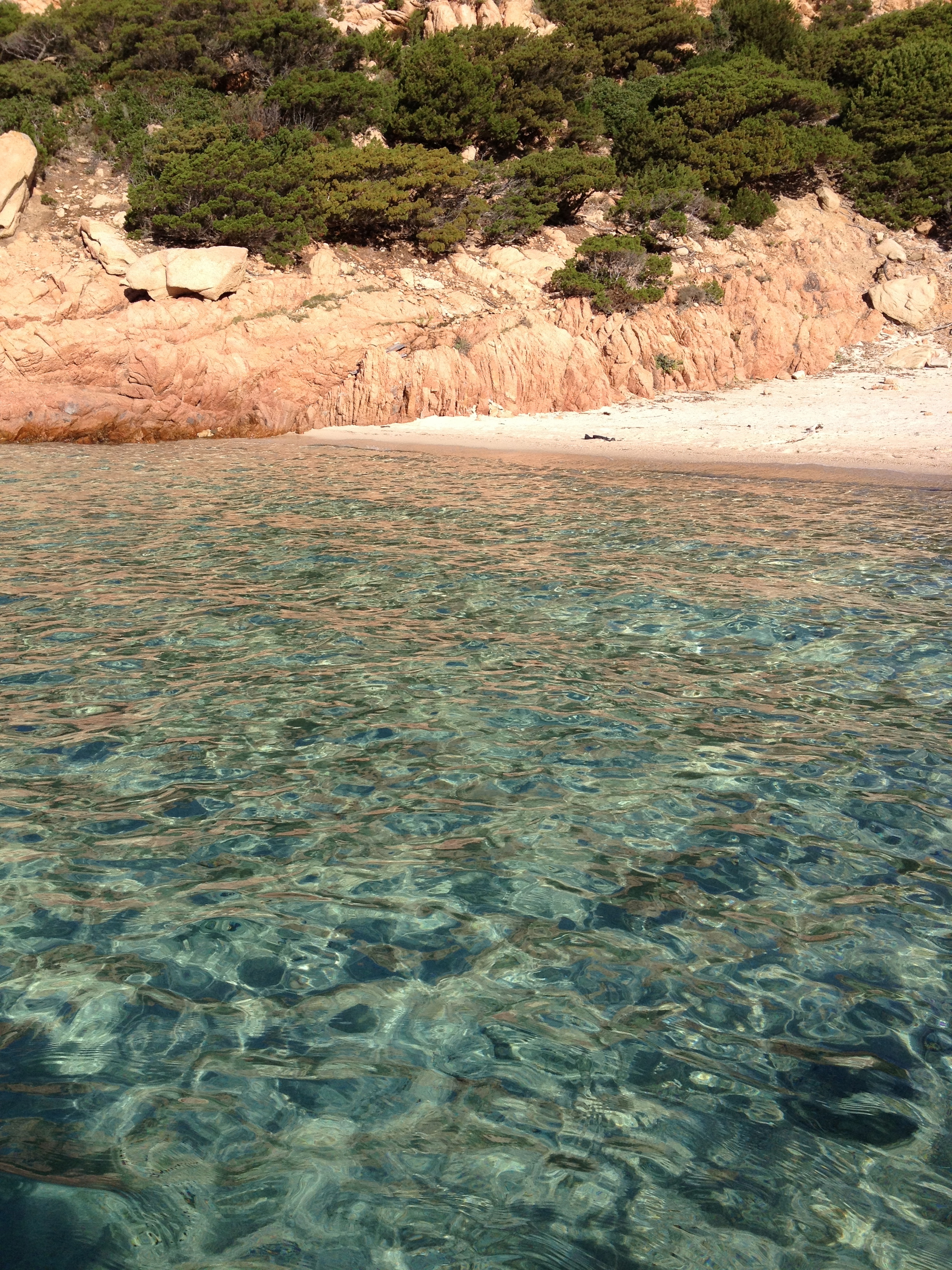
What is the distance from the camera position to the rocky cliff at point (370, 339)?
69.6 feet

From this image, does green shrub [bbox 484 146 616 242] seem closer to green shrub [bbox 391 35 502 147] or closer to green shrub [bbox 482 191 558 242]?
green shrub [bbox 482 191 558 242]

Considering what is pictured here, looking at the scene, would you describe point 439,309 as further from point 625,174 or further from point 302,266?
point 625,174

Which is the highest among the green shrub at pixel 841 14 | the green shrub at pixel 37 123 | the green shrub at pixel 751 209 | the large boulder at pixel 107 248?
the green shrub at pixel 841 14

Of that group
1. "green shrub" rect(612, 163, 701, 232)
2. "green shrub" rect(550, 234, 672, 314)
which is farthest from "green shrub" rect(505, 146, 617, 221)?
"green shrub" rect(550, 234, 672, 314)

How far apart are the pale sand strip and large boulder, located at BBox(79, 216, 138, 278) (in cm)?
757

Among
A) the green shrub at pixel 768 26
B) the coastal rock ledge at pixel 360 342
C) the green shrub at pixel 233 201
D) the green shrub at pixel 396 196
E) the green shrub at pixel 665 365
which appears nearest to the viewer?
the coastal rock ledge at pixel 360 342

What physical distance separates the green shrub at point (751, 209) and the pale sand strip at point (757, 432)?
27.3ft

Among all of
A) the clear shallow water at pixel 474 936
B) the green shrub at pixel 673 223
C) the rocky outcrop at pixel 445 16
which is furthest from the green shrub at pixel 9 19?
the clear shallow water at pixel 474 936

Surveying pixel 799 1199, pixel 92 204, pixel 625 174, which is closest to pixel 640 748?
pixel 799 1199

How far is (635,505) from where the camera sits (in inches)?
483

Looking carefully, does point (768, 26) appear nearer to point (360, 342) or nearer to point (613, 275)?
point (613, 275)

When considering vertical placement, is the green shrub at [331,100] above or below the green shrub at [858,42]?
below

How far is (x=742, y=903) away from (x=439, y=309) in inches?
957

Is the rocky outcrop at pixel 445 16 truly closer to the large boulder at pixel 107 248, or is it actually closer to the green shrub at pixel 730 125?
the green shrub at pixel 730 125
